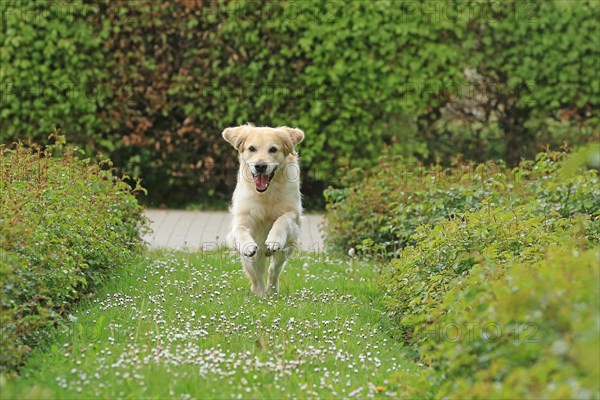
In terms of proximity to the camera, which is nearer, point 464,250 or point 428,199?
point 464,250

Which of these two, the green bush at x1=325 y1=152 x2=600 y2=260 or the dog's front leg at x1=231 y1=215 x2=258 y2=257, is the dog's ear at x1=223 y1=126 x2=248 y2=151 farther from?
the green bush at x1=325 y1=152 x2=600 y2=260

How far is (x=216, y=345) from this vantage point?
18.7 ft

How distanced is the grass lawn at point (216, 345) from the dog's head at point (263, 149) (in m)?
0.90

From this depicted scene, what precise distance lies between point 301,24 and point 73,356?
7.43 meters

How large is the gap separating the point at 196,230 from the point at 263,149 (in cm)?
375

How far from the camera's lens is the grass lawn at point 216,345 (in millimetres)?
5023

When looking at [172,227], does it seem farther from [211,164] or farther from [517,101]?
[517,101]

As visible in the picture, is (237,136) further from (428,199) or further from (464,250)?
(464,250)

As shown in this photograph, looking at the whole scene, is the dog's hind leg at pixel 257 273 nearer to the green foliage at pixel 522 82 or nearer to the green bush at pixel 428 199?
the green bush at pixel 428 199

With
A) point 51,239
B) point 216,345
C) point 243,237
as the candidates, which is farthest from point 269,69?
point 216,345

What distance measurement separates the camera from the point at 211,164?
12594 millimetres

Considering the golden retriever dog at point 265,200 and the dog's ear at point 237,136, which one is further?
the dog's ear at point 237,136

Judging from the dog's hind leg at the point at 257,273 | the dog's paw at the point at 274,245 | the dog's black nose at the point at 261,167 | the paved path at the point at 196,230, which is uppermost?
the dog's black nose at the point at 261,167

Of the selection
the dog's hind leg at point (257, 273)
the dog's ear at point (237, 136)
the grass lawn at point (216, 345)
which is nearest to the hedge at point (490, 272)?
the grass lawn at point (216, 345)
